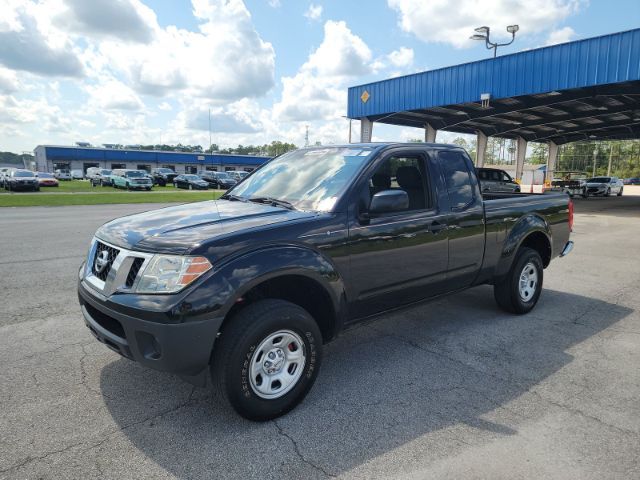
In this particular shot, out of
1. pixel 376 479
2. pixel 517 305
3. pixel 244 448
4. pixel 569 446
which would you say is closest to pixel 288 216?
pixel 244 448

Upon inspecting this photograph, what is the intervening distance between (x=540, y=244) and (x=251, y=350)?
4254 mm

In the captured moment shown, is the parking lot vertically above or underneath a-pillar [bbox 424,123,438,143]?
underneath

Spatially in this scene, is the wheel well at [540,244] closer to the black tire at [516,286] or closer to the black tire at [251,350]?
the black tire at [516,286]

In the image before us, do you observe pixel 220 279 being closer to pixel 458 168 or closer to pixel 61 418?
pixel 61 418

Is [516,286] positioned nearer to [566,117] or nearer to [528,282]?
[528,282]

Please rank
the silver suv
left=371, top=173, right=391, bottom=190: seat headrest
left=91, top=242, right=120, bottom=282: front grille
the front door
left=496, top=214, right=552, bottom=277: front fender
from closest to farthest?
left=91, top=242, right=120, bottom=282: front grille
the front door
left=371, top=173, right=391, bottom=190: seat headrest
left=496, top=214, right=552, bottom=277: front fender
the silver suv

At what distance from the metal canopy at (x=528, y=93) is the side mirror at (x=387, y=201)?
18272mm

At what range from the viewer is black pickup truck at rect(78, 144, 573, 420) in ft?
8.85

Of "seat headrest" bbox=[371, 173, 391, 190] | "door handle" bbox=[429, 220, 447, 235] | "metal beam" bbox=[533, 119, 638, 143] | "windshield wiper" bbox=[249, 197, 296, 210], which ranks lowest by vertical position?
"door handle" bbox=[429, 220, 447, 235]

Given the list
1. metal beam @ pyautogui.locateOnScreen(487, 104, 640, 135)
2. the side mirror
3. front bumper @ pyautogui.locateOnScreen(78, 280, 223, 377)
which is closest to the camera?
front bumper @ pyautogui.locateOnScreen(78, 280, 223, 377)

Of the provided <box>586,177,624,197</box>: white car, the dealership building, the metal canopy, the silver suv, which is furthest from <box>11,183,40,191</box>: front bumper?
the dealership building

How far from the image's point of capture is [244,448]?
8.87 ft

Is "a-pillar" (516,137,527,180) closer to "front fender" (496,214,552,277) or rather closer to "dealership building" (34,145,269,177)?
"front fender" (496,214,552,277)

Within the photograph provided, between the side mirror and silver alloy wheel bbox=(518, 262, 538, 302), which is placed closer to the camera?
the side mirror
